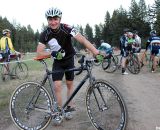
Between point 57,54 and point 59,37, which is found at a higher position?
point 59,37

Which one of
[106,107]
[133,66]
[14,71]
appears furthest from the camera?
[133,66]

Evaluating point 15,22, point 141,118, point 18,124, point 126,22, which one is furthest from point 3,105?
point 15,22

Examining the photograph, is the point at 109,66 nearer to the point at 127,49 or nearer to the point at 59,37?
the point at 127,49

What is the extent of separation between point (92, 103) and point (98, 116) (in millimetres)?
238

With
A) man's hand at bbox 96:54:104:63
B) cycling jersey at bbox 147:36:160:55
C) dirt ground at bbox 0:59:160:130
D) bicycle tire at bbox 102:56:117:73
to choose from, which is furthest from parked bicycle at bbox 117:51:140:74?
man's hand at bbox 96:54:104:63

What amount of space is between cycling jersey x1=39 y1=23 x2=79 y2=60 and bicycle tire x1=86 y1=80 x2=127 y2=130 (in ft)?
3.50

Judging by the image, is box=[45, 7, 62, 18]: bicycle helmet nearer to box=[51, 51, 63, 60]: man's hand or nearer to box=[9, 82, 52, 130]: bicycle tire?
box=[51, 51, 63, 60]: man's hand

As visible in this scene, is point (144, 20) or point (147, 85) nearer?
point (147, 85)

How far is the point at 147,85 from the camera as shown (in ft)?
40.5

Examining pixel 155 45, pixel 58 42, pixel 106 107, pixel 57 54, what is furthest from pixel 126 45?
pixel 106 107

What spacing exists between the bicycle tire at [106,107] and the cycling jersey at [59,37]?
3.50ft

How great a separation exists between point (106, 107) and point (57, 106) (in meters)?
0.92

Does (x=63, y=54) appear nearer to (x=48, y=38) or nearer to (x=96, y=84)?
(x=48, y=38)

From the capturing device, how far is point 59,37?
6605 millimetres
